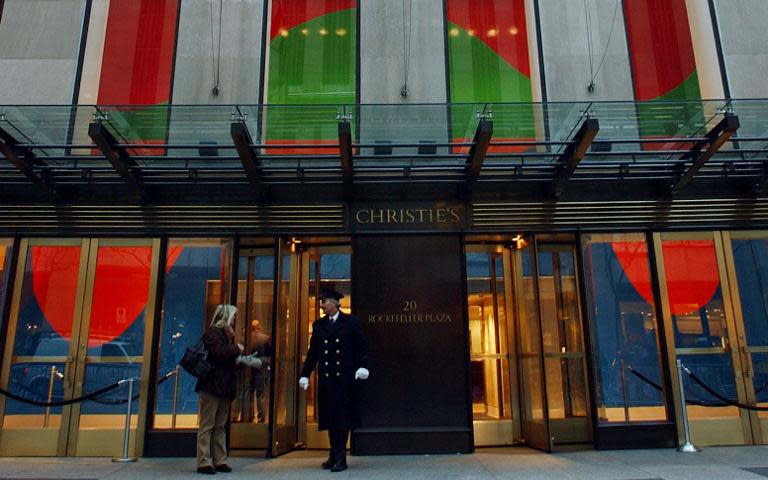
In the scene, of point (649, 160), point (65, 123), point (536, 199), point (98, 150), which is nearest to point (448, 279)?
point (536, 199)

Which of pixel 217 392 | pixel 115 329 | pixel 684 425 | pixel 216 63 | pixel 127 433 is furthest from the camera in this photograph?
pixel 216 63

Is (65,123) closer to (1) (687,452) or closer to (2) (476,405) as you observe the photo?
(2) (476,405)

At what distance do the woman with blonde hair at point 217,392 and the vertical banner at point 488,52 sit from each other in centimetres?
560

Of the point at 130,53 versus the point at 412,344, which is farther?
the point at 130,53

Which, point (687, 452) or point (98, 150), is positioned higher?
point (98, 150)

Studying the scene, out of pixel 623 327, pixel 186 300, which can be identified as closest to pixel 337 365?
pixel 186 300

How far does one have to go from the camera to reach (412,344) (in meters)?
8.03

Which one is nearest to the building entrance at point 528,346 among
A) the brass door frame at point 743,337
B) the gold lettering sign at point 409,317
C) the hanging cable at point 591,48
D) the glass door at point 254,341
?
the gold lettering sign at point 409,317

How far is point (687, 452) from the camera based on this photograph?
24.5 ft

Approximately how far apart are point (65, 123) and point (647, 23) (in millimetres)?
9908

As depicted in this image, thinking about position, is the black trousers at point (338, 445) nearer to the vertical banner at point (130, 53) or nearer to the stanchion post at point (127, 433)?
the stanchion post at point (127, 433)

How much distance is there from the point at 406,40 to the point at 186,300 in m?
5.78

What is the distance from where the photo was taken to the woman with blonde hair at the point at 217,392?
660 centimetres

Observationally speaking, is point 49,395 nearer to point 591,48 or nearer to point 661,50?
point 591,48
